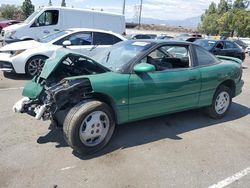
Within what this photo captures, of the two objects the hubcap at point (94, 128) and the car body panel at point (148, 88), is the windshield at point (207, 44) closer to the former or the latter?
the car body panel at point (148, 88)

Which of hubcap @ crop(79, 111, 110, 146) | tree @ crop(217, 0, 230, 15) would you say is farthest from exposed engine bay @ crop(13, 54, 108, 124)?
tree @ crop(217, 0, 230, 15)

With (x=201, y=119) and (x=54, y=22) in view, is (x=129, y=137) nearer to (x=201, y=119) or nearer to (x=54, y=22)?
(x=201, y=119)

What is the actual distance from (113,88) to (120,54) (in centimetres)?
93

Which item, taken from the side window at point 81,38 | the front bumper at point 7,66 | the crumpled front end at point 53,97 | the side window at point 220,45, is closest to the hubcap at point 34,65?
the front bumper at point 7,66

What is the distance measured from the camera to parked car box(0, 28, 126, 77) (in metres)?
8.05

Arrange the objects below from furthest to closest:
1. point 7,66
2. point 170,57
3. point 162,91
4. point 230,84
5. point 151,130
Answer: point 7,66 < point 230,84 < point 170,57 < point 151,130 < point 162,91

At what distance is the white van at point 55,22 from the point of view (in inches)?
456

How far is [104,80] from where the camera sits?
4.00 metres

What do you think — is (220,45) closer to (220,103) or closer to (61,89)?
(220,103)

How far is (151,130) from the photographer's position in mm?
4984

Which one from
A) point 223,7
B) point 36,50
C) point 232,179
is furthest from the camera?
point 223,7

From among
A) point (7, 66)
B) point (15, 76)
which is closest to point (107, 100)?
point (7, 66)

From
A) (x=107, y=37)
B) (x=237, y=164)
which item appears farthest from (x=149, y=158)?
(x=107, y=37)

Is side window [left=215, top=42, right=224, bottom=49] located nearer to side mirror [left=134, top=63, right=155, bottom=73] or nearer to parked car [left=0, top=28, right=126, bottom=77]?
parked car [left=0, top=28, right=126, bottom=77]
